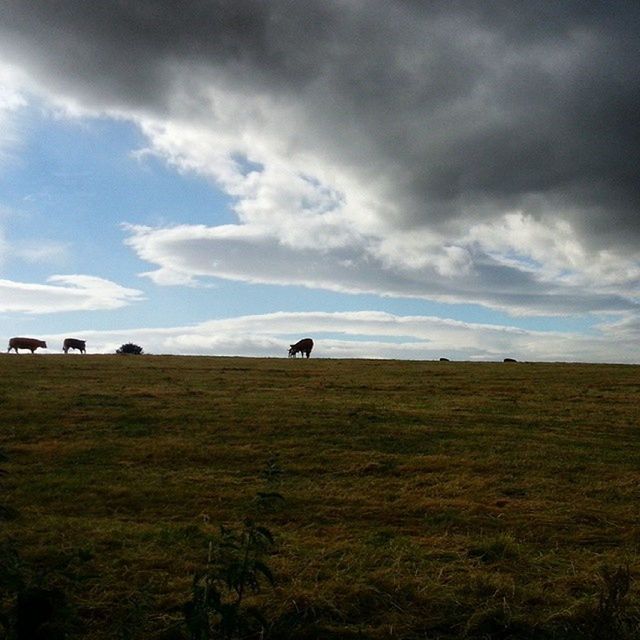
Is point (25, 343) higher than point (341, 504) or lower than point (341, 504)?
higher

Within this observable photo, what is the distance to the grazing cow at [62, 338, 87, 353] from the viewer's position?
57.7m

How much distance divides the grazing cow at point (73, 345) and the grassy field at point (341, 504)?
111 ft

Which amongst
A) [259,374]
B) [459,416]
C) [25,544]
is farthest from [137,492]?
[259,374]

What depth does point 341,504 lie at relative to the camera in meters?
11.6

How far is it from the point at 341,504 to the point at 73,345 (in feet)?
170

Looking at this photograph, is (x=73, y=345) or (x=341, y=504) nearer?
(x=341, y=504)

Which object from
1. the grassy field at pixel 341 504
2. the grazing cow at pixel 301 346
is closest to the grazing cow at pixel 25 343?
the grazing cow at pixel 301 346

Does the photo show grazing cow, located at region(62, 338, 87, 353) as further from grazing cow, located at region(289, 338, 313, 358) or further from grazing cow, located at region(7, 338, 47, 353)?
grazing cow, located at region(289, 338, 313, 358)

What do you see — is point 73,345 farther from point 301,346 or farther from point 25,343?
point 301,346

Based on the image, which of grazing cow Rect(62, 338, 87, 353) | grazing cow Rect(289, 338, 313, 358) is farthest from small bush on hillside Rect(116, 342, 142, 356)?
grazing cow Rect(289, 338, 313, 358)

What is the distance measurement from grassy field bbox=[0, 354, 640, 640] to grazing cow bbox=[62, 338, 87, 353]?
111ft

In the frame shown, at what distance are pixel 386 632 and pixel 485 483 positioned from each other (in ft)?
22.6

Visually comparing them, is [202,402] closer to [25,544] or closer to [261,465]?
[261,465]

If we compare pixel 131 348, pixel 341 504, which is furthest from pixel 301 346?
pixel 341 504
